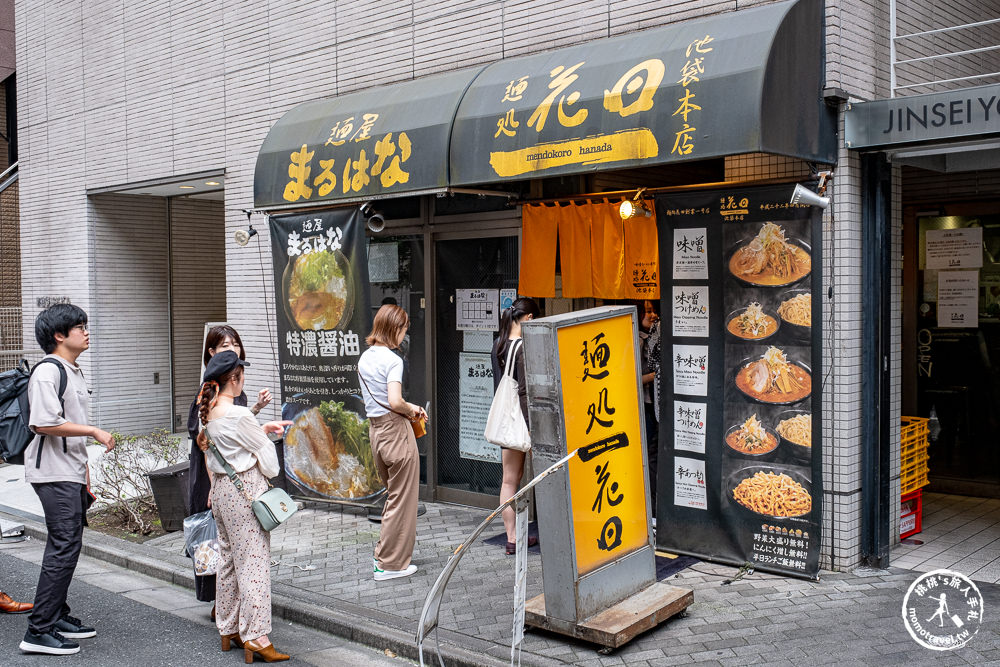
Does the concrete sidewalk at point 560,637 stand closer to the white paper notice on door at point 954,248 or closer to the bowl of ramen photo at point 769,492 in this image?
the bowl of ramen photo at point 769,492

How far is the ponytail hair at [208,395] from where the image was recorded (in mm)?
5539

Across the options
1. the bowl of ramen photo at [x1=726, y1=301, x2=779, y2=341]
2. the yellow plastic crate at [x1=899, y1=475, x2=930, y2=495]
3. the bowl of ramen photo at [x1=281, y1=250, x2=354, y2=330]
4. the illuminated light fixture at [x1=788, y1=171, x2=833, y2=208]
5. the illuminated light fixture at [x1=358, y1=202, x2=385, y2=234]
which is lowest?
the yellow plastic crate at [x1=899, y1=475, x2=930, y2=495]

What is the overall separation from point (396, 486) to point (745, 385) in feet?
9.04

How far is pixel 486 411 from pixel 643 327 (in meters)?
1.77

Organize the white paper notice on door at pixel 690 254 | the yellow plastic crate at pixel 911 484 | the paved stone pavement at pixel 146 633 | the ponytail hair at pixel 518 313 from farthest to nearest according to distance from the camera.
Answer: the yellow plastic crate at pixel 911 484
the ponytail hair at pixel 518 313
the white paper notice on door at pixel 690 254
the paved stone pavement at pixel 146 633

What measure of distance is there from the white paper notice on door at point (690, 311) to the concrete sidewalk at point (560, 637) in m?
1.81

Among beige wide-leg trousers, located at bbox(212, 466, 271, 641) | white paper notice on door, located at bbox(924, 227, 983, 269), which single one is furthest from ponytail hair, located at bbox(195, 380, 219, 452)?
white paper notice on door, located at bbox(924, 227, 983, 269)

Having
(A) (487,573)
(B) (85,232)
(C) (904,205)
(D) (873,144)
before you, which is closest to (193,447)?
(A) (487,573)

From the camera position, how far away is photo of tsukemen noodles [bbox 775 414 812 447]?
21.3 ft

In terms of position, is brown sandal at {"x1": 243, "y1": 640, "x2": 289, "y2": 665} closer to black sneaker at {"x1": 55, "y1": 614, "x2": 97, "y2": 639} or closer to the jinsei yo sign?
black sneaker at {"x1": 55, "y1": 614, "x2": 97, "y2": 639}

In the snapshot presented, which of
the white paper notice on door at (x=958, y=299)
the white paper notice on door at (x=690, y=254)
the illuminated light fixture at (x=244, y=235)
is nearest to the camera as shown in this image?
the white paper notice on door at (x=690, y=254)

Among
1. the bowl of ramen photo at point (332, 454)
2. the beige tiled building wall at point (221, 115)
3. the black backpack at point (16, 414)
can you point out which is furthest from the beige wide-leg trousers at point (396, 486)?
the beige tiled building wall at point (221, 115)

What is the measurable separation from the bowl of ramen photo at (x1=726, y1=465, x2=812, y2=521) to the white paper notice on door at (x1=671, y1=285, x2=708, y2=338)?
3.65 ft

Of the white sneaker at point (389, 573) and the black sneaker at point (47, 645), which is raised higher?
the white sneaker at point (389, 573)
